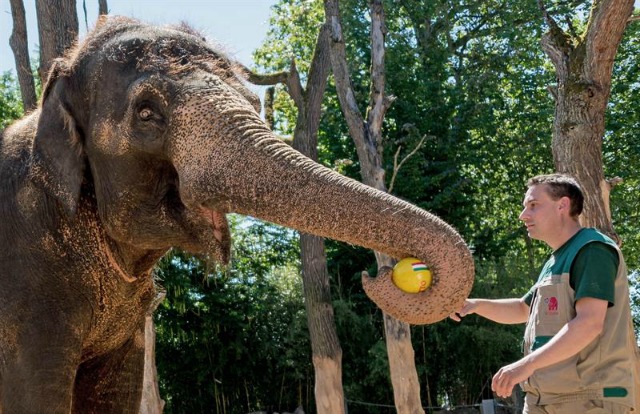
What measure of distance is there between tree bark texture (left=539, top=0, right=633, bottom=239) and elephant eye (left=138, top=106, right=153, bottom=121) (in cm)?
638

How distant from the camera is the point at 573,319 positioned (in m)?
4.31

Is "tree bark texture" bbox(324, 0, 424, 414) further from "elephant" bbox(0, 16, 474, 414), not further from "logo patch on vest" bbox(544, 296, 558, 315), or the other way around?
"elephant" bbox(0, 16, 474, 414)

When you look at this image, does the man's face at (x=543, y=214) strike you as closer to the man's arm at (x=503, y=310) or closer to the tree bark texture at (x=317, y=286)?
the man's arm at (x=503, y=310)

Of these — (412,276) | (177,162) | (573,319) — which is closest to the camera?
(412,276)

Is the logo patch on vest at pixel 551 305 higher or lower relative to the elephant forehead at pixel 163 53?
lower

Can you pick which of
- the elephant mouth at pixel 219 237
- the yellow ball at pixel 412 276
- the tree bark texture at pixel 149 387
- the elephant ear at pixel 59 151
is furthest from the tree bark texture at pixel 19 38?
the yellow ball at pixel 412 276

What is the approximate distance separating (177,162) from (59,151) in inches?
21.3

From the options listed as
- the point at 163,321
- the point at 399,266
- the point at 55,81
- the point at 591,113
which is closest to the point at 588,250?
the point at 399,266

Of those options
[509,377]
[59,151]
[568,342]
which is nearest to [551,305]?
[568,342]

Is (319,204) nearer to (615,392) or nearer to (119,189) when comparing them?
(119,189)

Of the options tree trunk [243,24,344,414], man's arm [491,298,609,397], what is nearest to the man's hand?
man's arm [491,298,609,397]

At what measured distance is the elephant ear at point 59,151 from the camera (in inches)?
152

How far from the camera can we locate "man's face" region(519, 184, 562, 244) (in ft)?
15.4

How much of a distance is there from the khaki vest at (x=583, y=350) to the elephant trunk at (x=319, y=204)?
1.61m
